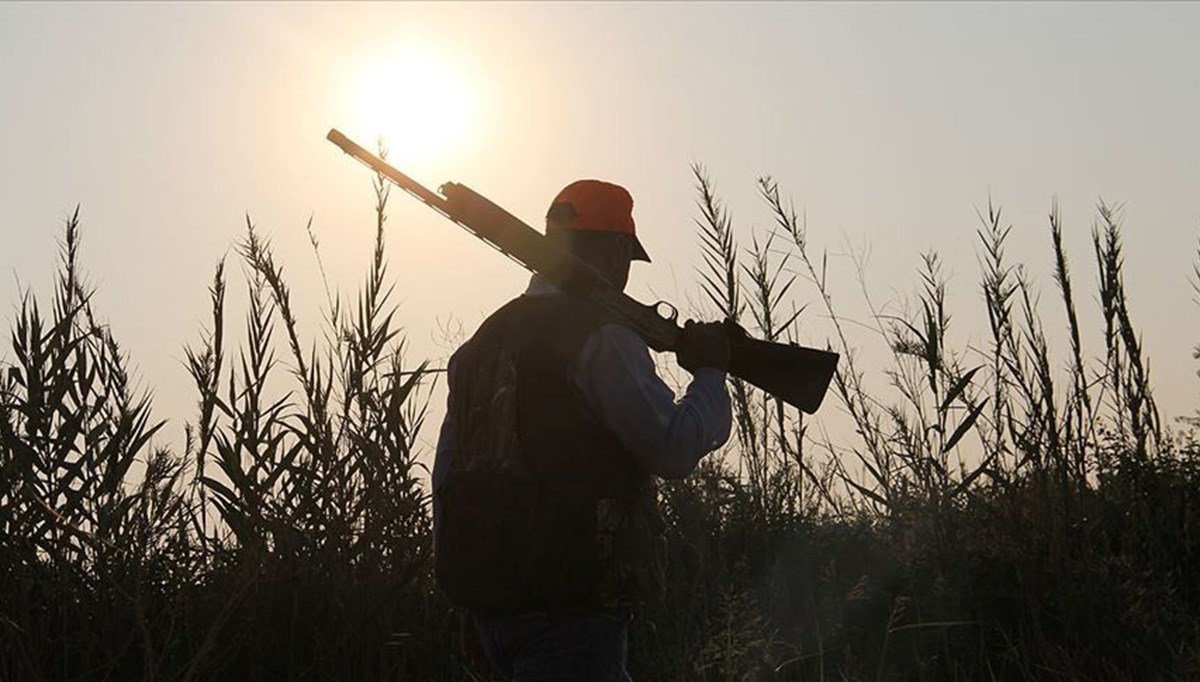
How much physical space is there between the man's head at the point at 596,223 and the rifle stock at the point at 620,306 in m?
0.04

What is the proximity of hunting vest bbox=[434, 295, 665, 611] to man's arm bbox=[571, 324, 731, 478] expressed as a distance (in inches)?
2.0

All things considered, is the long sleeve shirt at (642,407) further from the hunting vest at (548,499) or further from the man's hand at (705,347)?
the man's hand at (705,347)

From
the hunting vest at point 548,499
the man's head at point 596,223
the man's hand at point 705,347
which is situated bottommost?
the hunting vest at point 548,499

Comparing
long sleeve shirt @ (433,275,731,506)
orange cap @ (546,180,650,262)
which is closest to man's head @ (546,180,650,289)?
orange cap @ (546,180,650,262)

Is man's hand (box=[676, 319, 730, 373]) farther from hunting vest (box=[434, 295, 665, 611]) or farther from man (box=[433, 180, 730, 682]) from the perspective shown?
hunting vest (box=[434, 295, 665, 611])

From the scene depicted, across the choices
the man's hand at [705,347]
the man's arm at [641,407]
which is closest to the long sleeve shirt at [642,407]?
the man's arm at [641,407]

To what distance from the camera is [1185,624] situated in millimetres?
5324

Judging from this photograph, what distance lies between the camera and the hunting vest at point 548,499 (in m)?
3.59

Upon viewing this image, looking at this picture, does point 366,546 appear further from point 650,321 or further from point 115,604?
point 650,321

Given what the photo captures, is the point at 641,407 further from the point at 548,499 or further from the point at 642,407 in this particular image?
the point at 548,499

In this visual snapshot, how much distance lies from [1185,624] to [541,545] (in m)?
2.88

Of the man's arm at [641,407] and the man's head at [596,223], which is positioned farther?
the man's head at [596,223]

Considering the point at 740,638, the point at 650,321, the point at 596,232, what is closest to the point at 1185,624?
the point at 740,638

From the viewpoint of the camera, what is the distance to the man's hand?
3.94 m
